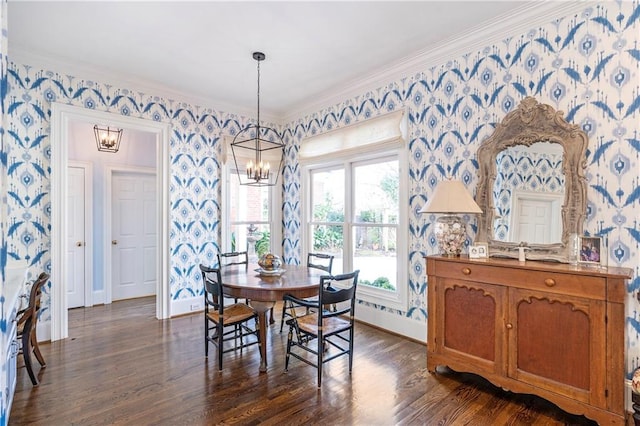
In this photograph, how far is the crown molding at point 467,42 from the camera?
255cm

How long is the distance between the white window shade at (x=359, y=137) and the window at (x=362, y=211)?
14 mm

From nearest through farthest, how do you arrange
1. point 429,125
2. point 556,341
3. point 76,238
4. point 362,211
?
point 556,341, point 429,125, point 362,211, point 76,238

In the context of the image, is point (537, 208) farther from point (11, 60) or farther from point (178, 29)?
point (11, 60)

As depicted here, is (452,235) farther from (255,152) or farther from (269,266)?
(255,152)

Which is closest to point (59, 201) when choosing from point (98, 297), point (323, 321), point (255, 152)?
point (98, 297)

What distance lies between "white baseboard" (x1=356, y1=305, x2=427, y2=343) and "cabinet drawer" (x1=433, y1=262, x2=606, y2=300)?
946mm

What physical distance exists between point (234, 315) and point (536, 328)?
2.32 m

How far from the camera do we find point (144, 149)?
535 cm

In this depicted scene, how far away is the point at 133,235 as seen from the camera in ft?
17.5

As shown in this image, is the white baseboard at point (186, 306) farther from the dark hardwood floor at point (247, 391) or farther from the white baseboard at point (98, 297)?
the white baseboard at point (98, 297)

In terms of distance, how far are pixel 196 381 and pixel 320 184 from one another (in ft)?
9.63

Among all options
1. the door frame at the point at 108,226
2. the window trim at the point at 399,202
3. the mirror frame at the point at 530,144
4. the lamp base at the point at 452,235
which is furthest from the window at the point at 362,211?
the door frame at the point at 108,226

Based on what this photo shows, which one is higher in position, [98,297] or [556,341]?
[556,341]

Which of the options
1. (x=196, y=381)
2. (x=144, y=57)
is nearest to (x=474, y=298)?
(x=196, y=381)
